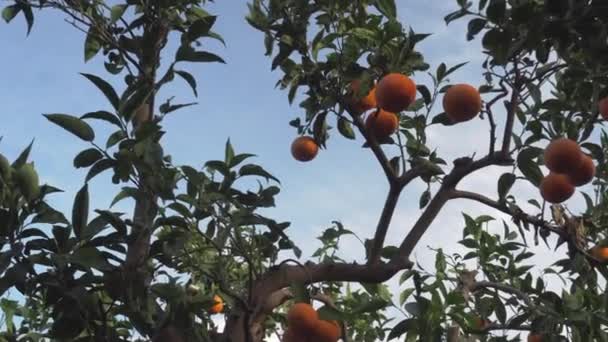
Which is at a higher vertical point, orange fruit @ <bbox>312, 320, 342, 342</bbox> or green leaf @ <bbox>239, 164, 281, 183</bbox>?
green leaf @ <bbox>239, 164, 281, 183</bbox>

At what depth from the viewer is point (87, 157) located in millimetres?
1834

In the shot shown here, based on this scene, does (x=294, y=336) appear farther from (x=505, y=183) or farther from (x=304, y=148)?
(x=304, y=148)

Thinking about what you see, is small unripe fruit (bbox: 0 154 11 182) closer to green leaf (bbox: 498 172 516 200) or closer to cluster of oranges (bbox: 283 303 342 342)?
cluster of oranges (bbox: 283 303 342 342)

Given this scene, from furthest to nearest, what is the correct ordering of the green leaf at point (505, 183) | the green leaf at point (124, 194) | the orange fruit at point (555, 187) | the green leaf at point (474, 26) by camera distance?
the orange fruit at point (555, 187), the green leaf at point (505, 183), the green leaf at point (474, 26), the green leaf at point (124, 194)

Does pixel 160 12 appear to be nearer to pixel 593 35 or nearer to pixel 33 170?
pixel 33 170

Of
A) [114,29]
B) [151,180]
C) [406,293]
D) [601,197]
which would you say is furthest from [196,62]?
[601,197]

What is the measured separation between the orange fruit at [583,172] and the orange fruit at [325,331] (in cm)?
102

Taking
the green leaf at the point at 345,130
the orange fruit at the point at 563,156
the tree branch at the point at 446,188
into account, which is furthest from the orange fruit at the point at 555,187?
the green leaf at the point at 345,130

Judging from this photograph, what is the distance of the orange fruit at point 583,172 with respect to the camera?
2.50 meters

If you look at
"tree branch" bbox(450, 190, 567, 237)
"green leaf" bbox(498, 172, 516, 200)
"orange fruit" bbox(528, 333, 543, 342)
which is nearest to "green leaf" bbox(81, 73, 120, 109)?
"tree branch" bbox(450, 190, 567, 237)

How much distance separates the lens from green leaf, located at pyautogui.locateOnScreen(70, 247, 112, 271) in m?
1.70

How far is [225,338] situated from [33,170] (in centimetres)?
71

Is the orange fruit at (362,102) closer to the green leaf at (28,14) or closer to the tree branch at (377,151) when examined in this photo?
the tree branch at (377,151)

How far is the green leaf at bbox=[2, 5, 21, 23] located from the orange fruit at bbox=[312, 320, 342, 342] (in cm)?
160
